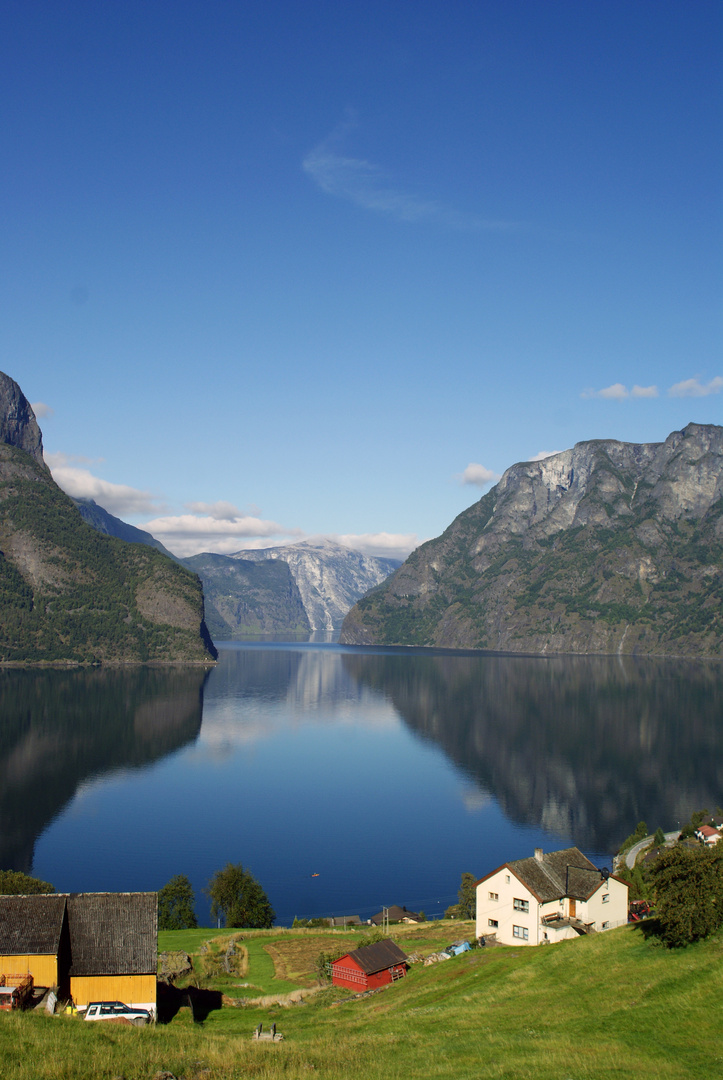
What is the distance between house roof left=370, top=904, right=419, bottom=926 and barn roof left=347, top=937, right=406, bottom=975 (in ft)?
42.9

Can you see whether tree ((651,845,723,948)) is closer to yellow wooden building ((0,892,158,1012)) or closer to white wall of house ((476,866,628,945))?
white wall of house ((476,866,628,945))

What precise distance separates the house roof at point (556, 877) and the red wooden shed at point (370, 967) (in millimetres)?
8214

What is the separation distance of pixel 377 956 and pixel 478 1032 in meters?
20.5

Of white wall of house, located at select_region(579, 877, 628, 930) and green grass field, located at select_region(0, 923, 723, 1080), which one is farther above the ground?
green grass field, located at select_region(0, 923, 723, 1080)

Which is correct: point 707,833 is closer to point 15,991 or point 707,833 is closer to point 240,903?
point 240,903

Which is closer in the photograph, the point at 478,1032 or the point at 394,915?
the point at 478,1032

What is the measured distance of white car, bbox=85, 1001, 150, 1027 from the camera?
29844 millimetres

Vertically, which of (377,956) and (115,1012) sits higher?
(115,1012)

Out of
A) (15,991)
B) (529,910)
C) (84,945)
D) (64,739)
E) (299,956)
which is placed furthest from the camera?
(64,739)

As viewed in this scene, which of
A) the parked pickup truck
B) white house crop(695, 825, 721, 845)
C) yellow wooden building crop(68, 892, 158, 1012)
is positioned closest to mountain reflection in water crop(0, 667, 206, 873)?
yellow wooden building crop(68, 892, 158, 1012)

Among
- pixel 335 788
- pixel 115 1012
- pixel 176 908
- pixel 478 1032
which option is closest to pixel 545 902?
pixel 478 1032

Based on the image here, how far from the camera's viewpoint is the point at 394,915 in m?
59.9

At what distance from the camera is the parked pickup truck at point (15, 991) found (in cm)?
2838

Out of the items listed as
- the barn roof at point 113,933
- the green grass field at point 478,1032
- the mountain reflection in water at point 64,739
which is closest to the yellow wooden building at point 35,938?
the barn roof at point 113,933
